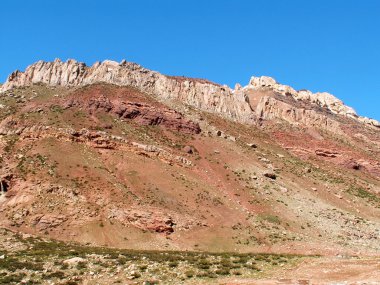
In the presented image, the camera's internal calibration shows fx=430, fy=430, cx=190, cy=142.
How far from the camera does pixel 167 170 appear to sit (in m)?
59.3

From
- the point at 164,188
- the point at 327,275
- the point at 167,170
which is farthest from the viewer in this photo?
the point at 167,170

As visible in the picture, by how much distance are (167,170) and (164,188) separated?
495 cm

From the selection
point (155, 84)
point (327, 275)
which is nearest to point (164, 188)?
point (327, 275)

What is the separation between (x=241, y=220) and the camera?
52.1 m

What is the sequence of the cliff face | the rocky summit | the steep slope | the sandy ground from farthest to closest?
the cliff face
the steep slope
the rocky summit
the sandy ground

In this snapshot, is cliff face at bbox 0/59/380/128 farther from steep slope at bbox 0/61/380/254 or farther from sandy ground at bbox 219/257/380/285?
sandy ground at bbox 219/257/380/285

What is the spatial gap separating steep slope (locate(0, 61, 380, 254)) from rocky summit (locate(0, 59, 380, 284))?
23 centimetres

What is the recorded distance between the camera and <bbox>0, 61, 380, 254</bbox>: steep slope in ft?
155

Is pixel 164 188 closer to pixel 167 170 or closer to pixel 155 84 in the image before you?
pixel 167 170

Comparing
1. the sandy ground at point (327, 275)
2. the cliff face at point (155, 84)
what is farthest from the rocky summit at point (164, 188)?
the cliff face at point (155, 84)

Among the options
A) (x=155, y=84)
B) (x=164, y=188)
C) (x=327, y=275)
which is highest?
(x=155, y=84)

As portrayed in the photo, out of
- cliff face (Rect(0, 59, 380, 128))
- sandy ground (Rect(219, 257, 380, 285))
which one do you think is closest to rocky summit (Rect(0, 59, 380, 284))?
sandy ground (Rect(219, 257, 380, 285))

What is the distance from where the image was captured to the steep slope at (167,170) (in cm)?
4725

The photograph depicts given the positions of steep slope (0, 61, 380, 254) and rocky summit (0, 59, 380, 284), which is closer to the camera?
rocky summit (0, 59, 380, 284)
